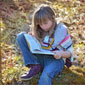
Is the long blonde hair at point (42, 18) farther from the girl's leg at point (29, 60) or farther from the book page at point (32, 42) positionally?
the girl's leg at point (29, 60)

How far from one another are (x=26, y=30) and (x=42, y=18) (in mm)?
1707

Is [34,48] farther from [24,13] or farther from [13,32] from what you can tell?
[24,13]

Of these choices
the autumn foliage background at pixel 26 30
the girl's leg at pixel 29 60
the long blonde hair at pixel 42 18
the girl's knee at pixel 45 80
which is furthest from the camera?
the autumn foliage background at pixel 26 30

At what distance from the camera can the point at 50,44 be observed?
268 centimetres

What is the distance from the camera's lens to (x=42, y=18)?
2.51m

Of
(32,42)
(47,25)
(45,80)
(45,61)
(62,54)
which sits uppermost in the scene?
(47,25)

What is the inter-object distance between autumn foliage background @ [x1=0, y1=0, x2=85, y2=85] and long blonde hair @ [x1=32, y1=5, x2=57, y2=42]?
10.9 inches

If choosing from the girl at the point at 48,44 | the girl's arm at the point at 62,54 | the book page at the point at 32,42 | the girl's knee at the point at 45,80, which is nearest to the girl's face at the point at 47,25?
the girl at the point at 48,44

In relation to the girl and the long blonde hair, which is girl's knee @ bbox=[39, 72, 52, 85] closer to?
the girl

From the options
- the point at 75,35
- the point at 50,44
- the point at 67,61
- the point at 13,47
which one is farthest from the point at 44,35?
the point at 75,35

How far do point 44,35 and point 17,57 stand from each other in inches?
31.9

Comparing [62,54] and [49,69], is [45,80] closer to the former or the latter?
[49,69]

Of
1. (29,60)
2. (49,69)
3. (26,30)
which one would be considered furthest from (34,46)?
(26,30)

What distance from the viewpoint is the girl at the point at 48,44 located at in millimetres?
2520
